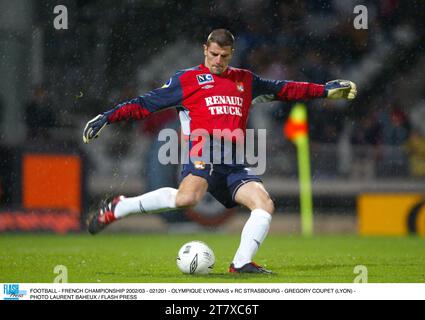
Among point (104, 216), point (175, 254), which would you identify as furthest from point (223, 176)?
point (175, 254)

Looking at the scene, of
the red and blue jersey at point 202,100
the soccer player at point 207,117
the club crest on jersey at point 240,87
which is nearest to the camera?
the soccer player at point 207,117

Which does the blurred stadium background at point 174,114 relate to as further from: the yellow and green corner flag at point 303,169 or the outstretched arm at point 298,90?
the outstretched arm at point 298,90

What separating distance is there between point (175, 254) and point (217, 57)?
2.45 meters

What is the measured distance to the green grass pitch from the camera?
654 centimetres

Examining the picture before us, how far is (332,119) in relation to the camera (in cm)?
1363

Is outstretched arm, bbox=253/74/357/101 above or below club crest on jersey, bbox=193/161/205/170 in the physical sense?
above

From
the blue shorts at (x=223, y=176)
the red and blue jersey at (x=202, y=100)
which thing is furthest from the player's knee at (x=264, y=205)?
the red and blue jersey at (x=202, y=100)

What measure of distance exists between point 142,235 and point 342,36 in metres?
5.13

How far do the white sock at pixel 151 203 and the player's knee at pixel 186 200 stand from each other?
48 mm

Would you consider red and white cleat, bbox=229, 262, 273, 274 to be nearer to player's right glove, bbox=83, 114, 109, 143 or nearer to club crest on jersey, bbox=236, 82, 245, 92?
club crest on jersey, bbox=236, 82, 245, 92

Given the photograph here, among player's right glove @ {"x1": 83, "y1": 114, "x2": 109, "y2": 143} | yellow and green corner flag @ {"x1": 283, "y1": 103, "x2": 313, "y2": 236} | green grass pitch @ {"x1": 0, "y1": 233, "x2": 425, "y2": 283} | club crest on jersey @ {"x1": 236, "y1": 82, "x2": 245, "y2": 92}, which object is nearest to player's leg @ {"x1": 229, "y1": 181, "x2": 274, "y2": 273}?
green grass pitch @ {"x1": 0, "y1": 233, "x2": 425, "y2": 283}

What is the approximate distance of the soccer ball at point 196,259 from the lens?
652 centimetres

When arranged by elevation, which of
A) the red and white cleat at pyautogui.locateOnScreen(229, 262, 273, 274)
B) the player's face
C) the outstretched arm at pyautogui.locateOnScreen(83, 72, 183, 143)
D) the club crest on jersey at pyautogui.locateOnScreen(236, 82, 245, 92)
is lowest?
the red and white cleat at pyautogui.locateOnScreen(229, 262, 273, 274)

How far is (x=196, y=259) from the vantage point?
21.4 feet
